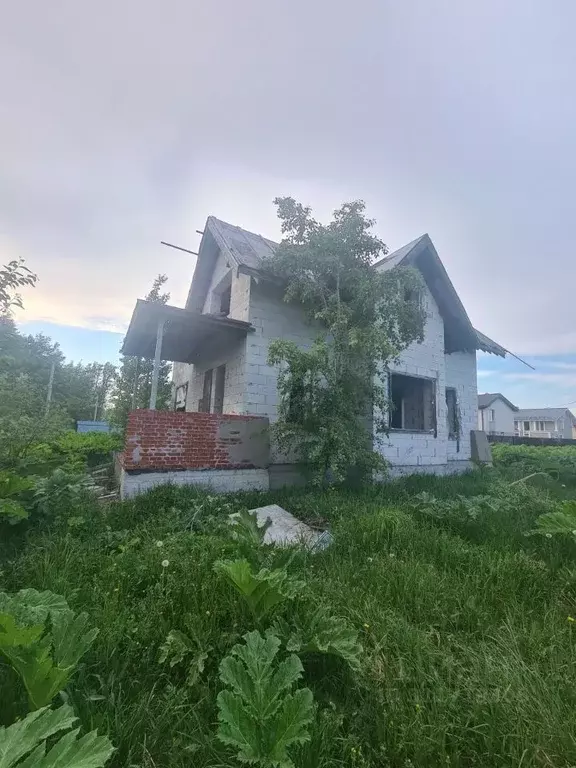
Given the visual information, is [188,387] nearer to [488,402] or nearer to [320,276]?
[320,276]

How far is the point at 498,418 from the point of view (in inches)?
1687

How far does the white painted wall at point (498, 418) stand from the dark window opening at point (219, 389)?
37.6m

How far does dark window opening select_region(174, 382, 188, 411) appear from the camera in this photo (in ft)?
40.8

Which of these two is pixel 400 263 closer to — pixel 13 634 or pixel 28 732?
pixel 13 634

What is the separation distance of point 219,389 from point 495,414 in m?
42.4

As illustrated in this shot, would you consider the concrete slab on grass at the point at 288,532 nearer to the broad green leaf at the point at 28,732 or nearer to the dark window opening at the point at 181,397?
the broad green leaf at the point at 28,732

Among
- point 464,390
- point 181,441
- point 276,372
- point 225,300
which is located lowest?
point 181,441

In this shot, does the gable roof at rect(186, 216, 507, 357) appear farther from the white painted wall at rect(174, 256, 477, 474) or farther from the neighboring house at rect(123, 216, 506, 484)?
the white painted wall at rect(174, 256, 477, 474)

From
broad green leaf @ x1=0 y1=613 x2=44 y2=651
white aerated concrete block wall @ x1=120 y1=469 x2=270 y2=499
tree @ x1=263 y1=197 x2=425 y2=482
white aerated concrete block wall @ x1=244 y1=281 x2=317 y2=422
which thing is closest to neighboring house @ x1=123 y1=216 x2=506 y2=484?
white aerated concrete block wall @ x1=244 y1=281 x2=317 y2=422

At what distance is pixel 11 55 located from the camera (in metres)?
4.75

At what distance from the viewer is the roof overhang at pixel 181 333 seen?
277 inches

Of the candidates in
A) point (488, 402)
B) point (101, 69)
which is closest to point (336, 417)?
point (101, 69)

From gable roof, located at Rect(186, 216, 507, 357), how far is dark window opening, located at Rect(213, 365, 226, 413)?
2605mm

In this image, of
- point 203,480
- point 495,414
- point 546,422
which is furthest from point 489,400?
point 203,480
